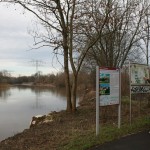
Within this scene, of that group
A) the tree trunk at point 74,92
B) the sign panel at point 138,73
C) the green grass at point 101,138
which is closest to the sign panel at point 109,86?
the green grass at point 101,138

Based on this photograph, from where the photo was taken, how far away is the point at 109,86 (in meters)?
10.7

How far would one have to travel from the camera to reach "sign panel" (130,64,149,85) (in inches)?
472

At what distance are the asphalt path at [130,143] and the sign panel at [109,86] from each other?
4.67ft

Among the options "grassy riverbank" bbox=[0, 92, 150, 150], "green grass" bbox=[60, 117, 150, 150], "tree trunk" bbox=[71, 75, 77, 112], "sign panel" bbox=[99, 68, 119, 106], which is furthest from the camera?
"tree trunk" bbox=[71, 75, 77, 112]

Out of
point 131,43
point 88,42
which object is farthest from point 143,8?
point 88,42

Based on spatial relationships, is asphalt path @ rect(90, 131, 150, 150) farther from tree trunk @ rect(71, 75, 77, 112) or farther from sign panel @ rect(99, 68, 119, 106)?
tree trunk @ rect(71, 75, 77, 112)

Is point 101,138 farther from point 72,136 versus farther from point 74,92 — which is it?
point 74,92

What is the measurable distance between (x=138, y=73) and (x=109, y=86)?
2069 millimetres

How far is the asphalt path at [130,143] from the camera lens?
27.3 ft

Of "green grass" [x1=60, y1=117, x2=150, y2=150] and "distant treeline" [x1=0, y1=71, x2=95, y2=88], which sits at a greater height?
"distant treeline" [x1=0, y1=71, x2=95, y2=88]

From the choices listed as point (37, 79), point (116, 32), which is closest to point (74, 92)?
point (116, 32)

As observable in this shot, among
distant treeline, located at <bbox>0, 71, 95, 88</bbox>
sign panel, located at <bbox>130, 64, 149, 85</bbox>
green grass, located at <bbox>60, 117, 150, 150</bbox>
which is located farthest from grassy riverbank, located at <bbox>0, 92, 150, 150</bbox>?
distant treeline, located at <bbox>0, 71, 95, 88</bbox>

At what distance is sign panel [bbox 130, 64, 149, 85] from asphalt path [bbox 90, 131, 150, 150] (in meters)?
2.76

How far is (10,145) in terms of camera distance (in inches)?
457
